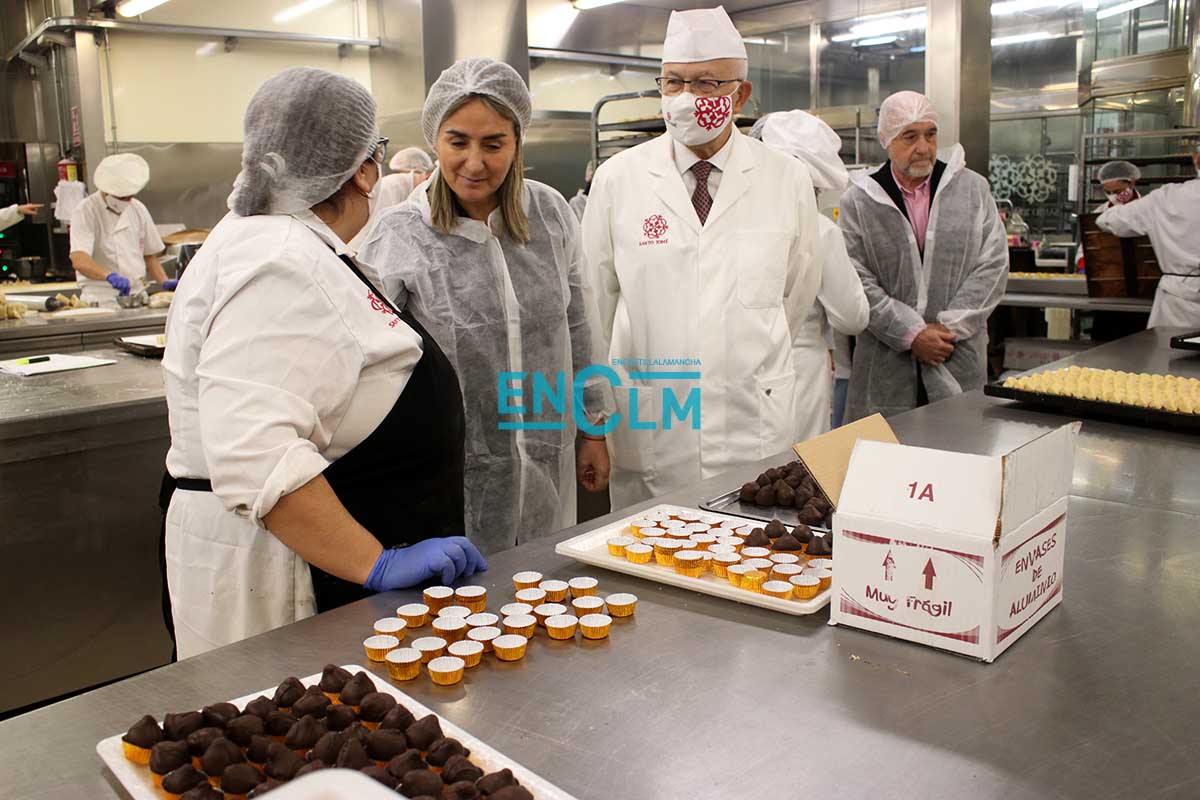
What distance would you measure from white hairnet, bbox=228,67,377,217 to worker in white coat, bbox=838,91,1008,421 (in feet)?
7.38

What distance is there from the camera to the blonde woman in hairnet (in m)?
1.95

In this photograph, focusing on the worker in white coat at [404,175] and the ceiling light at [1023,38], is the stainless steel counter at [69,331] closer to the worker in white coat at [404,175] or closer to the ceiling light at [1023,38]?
the worker in white coat at [404,175]

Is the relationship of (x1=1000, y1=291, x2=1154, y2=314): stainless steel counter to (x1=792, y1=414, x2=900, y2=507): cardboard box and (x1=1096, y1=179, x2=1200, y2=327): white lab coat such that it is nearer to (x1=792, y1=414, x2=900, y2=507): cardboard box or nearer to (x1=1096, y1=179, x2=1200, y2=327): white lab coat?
(x1=1096, y1=179, x2=1200, y2=327): white lab coat

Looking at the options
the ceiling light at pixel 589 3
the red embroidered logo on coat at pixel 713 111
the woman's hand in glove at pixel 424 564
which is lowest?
the woman's hand in glove at pixel 424 564

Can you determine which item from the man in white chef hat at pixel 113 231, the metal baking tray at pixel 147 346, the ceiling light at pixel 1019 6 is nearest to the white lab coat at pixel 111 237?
the man in white chef hat at pixel 113 231

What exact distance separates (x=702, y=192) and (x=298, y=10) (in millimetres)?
5429

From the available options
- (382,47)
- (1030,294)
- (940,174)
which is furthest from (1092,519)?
(382,47)

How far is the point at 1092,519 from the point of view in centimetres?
156

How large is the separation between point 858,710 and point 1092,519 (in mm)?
807

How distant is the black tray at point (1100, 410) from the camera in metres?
2.11

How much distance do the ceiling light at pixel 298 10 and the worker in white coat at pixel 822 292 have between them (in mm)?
4742

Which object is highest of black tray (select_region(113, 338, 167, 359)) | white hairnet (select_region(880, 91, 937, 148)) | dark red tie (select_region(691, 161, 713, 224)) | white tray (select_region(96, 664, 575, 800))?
white hairnet (select_region(880, 91, 937, 148))

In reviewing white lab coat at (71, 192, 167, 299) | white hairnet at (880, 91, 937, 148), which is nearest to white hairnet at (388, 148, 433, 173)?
white lab coat at (71, 192, 167, 299)

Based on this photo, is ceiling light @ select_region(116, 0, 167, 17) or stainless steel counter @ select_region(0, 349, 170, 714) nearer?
stainless steel counter @ select_region(0, 349, 170, 714)
